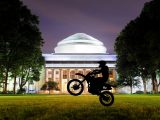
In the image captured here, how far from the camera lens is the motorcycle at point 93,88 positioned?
60.0 feet

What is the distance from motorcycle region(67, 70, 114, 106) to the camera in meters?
18.3

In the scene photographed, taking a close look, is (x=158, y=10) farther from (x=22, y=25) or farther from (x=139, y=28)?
(x=22, y=25)

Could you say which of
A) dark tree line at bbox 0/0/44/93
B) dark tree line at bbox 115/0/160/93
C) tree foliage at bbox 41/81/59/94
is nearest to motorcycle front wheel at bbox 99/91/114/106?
dark tree line at bbox 115/0/160/93

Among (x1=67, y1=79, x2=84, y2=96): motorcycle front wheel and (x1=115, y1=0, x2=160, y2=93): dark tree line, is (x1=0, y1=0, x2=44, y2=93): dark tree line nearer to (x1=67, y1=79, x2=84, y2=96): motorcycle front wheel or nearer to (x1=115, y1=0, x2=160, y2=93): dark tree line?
(x1=115, y1=0, x2=160, y2=93): dark tree line

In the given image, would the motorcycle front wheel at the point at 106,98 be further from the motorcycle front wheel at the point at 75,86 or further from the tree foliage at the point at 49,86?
the tree foliage at the point at 49,86

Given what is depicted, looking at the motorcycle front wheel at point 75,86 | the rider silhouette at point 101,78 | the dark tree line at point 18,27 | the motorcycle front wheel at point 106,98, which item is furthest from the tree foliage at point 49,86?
the rider silhouette at point 101,78

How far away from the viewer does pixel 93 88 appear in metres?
18.3

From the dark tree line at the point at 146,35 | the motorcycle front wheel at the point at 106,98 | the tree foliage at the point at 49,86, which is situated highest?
the dark tree line at the point at 146,35

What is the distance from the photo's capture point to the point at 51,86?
6260 inches

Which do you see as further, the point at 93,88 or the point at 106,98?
the point at 106,98

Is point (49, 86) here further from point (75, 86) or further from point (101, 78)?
point (101, 78)

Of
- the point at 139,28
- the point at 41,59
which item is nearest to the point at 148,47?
the point at 139,28

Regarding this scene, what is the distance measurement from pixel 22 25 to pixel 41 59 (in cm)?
5647

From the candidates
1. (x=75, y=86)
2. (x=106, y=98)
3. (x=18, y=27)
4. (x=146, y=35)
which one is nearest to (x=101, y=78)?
(x=106, y=98)
